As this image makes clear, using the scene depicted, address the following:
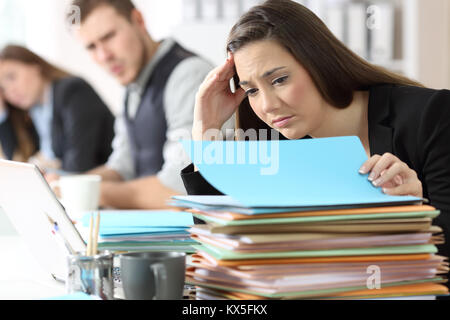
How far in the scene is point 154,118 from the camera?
8.64 feet

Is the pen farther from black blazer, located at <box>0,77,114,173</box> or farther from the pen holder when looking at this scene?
black blazer, located at <box>0,77,114,173</box>

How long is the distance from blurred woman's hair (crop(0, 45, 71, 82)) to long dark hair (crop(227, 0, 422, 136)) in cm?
258

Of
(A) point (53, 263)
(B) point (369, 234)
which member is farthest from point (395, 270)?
(A) point (53, 263)

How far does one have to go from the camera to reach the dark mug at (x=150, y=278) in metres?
0.69

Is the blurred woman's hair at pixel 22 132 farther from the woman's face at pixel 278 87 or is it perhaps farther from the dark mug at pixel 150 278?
the dark mug at pixel 150 278

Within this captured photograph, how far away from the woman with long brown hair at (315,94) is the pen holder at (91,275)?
0.61 m

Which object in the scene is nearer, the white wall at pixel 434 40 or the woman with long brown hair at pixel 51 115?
the woman with long brown hair at pixel 51 115

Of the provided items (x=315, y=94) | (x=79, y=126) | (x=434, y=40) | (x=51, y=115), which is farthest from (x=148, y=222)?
(x=434, y=40)

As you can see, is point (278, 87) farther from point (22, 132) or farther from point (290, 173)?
point (22, 132)

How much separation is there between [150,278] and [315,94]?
82 centimetres

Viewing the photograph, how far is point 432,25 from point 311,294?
3.32 m

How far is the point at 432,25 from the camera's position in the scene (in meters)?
3.62

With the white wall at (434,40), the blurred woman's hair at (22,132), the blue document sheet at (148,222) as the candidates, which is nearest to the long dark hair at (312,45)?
the blue document sheet at (148,222)

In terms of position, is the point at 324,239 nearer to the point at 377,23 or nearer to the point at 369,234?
the point at 369,234
